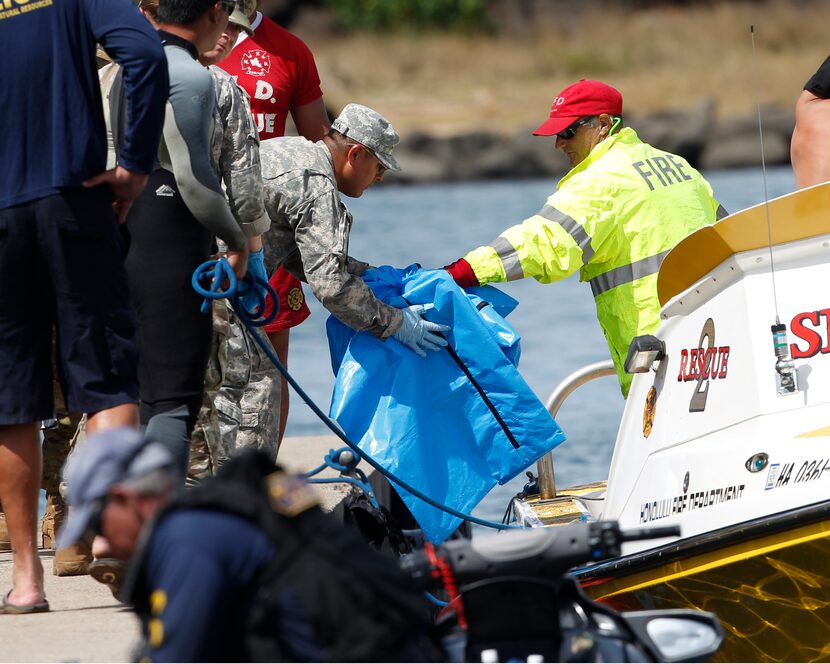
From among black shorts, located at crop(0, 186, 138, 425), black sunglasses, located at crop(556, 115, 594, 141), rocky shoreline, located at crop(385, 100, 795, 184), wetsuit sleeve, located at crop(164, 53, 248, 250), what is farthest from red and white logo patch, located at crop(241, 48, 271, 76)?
rocky shoreline, located at crop(385, 100, 795, 184)

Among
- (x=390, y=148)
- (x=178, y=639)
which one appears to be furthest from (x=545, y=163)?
(x=178, y=639)

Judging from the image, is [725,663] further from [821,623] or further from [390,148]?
[390,148]

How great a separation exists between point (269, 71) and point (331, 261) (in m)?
1.42

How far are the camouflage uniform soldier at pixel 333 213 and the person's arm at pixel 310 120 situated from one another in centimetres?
105

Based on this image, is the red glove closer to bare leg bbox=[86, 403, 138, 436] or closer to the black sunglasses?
the black sunglasses

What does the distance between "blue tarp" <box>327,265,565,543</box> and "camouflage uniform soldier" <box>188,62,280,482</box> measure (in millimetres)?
415

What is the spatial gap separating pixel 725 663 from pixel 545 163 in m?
37.2

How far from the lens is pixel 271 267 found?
6.10 metres

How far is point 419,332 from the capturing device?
5.97 meters

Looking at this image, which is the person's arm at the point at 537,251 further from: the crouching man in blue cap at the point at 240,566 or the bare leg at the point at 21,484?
the crouching man in blue cap at the point at 240,566

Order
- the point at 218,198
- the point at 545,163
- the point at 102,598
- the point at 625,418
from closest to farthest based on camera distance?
the point at 218,198 < the point at 102,598 < the point at 625,418 < the point at 545,163

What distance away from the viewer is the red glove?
20.0 ft

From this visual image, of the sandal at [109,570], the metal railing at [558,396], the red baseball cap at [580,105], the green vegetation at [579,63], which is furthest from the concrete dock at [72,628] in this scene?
the green vegetation at [579,63]

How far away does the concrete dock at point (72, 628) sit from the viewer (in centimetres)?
443
